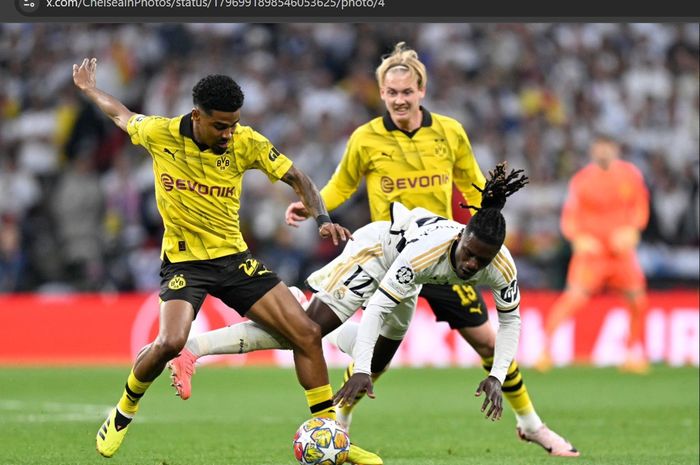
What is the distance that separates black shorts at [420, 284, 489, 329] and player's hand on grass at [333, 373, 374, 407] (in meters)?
1.85

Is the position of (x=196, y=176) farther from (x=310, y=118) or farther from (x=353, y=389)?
(x=310, y=118)

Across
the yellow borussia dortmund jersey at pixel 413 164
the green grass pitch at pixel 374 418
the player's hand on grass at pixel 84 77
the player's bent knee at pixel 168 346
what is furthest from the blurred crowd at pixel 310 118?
the player's bent knee at pixel 168 346

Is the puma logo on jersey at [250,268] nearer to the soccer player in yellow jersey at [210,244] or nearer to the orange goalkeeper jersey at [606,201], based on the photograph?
the soccer player in yellow jersey at [210,244]

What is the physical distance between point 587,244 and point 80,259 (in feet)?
21.4

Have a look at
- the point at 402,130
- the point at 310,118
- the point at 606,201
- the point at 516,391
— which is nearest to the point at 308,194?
the point at 402,130

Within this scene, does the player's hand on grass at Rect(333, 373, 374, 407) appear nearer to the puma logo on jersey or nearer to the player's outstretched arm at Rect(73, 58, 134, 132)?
the puma logo on jersey

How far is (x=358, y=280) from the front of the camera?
834cm

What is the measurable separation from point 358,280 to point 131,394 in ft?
5.32

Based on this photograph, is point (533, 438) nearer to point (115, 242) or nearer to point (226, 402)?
point (226, 402)

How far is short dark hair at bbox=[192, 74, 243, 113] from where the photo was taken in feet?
24.6

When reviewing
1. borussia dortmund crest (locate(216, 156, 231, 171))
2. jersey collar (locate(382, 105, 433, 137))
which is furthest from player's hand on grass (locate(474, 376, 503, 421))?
jersey collar (locate(382, 105, 433, 137))

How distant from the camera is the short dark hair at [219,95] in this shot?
7.48m

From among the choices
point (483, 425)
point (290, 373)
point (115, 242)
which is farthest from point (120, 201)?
point (483, 425)

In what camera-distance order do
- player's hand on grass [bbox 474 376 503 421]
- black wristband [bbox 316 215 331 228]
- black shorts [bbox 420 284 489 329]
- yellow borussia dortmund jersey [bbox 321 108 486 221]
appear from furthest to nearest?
yellow borussia dortmund jersey [bbox 321 108 486 221] < black shorts [bbox 420 284 489 329] < black wristband [bbox 316 215 331 228] < player's hand on grass [bbox 474 376 503 421]
